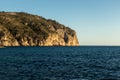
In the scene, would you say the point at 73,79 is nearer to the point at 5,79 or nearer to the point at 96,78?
the point at 96,78

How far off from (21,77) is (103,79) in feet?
47.3

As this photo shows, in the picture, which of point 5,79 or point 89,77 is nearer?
point 5,79

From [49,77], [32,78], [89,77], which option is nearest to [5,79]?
[32,78]

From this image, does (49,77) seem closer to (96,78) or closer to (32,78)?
(32,78)

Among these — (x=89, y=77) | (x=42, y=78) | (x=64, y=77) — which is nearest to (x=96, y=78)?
(x=89, y=77)

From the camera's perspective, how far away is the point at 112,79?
163 ft

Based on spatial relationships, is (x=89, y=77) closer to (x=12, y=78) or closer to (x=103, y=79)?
(x=103, y=79)

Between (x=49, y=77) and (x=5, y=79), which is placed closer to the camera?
(x=5, y=79)

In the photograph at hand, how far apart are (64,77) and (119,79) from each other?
9696mm

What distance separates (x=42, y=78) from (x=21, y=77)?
12.6 feet

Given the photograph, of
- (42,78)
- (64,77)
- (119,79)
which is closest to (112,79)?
(119,79)

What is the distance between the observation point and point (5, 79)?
48.8 meters

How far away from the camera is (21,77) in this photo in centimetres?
5138

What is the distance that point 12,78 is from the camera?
164 ft
